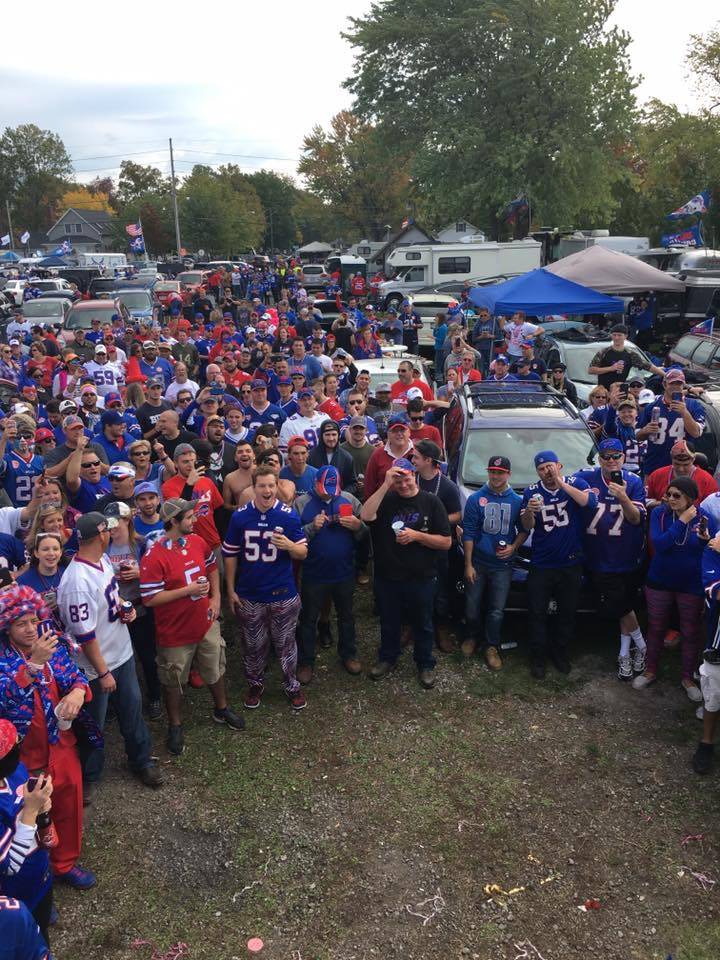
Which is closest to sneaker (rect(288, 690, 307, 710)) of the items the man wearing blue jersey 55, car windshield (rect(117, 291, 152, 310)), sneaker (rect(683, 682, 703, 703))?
the man wearing blue jersey 55

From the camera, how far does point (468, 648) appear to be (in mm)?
6316

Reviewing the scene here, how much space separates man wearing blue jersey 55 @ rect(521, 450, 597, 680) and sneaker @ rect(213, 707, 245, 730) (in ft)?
7.78

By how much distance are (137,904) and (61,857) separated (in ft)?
1.60

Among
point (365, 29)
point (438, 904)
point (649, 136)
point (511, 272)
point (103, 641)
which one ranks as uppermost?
point (365, 29)

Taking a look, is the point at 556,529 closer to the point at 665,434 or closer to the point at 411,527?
the point at 411,527

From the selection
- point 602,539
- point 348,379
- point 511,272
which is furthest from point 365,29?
point 602,539

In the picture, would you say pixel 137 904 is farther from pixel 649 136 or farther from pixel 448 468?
pixel 649 136

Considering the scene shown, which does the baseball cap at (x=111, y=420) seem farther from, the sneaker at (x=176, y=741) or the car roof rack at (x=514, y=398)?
the car roof rack at (x=514, y=398)

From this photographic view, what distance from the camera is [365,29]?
32875 mm

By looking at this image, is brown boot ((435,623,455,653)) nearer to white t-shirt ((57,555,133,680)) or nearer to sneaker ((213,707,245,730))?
sneaker ((213,707,245,730))

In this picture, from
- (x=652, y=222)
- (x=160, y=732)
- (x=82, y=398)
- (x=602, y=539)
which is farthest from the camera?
(x=652, y=222)

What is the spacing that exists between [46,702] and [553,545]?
12.3 ft

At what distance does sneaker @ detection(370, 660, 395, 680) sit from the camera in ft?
19.6

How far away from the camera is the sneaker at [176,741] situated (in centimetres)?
515
